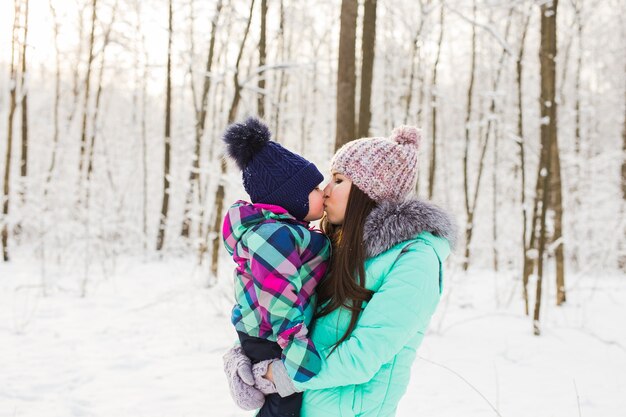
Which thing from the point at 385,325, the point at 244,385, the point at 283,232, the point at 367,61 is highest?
the point at 367,61

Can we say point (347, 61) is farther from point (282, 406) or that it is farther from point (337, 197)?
point (282, 406)

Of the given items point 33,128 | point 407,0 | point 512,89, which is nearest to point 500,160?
point 512,89

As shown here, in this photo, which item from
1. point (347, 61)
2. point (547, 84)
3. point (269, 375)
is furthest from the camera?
point (547, 84)

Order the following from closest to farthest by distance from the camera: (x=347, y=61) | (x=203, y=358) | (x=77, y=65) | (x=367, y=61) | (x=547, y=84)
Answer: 1. (x=347, y=61)
2. (x=203, y=358)
3. (x=367, y=61)
4. (x=547, y=84)
5. (x=77, y=65)

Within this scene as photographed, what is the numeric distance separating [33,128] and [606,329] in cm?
3175

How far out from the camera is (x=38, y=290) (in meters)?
7.16

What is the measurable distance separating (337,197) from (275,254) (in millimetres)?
364

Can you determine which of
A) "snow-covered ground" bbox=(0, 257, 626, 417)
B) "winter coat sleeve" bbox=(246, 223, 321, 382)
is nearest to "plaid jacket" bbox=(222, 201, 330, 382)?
"winter coat sleeve" bbox=(246, 223, 321, 382)

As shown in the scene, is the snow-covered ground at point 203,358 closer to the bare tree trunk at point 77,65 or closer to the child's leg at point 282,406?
the child's leg at point 282,406

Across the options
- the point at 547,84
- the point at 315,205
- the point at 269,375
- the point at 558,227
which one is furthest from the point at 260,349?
the point at 558,227

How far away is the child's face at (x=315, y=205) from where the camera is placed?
5.46 feet

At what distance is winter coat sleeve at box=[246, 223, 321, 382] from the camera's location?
1.35m

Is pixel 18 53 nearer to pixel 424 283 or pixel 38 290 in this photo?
pixel 38 290

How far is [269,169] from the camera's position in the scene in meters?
1.63
